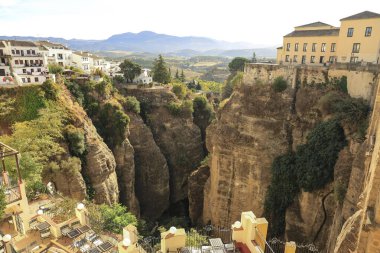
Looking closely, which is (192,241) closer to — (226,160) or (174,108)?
(226,160)

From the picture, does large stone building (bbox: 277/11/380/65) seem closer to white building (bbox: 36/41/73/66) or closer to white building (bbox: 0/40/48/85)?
white building (bbox: 0/40/48/85)

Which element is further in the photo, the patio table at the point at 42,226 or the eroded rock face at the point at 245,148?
the eroded rock face at the point at 245,148

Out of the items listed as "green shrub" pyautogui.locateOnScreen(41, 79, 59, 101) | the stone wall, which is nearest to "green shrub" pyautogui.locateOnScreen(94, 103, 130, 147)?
"green shrub" pyautogui.locateOnScreen(41, 79, 59, 101)

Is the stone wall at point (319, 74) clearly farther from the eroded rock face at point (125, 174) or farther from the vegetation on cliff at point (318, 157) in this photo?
the eroded rock face at point (125, 174)

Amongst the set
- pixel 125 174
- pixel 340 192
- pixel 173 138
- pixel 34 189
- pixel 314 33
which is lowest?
pixel 125 174

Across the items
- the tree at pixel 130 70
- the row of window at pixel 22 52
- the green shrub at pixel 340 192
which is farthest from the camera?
the tree at pixel 130 70

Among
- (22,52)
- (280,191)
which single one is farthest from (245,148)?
(22,52)

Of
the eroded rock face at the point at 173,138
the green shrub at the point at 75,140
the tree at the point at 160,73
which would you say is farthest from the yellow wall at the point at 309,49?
the tree at the point at 160,73
